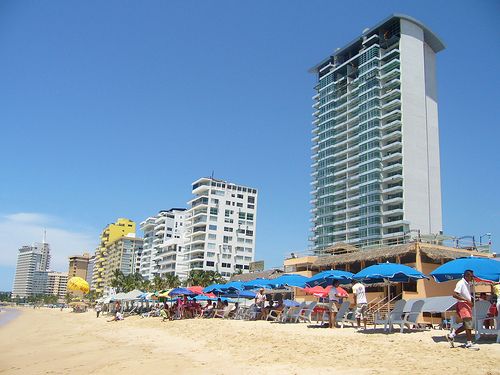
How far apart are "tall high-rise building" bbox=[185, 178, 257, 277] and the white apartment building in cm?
273

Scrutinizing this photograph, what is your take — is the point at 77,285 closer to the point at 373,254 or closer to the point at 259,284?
the point at 373,254

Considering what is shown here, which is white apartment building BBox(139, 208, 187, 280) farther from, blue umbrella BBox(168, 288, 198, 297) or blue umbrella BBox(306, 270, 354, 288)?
blue umbrella BBox(306, 270, 354, 288)

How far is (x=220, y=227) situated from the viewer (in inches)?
3735

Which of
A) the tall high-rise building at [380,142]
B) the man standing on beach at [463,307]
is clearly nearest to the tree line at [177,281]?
the tall high-rise building at [380,142]

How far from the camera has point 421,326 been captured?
1471 centimetres

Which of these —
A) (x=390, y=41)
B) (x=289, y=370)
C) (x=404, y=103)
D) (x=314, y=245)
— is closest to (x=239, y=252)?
(x=314, y=245)

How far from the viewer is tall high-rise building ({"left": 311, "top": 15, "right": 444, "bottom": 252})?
74.2 metres

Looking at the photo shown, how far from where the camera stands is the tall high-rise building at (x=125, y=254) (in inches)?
5389

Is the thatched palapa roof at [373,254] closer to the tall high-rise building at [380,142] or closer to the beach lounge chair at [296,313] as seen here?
the beach lounge chair at [296,313]

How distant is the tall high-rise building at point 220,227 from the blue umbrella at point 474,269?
8148cm

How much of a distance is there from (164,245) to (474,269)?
96.4 metres

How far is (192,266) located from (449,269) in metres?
84.1

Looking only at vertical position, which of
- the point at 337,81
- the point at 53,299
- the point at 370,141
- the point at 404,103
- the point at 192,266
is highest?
the point at 337,81

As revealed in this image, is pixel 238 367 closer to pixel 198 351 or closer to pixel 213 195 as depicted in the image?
pixel 198 351
